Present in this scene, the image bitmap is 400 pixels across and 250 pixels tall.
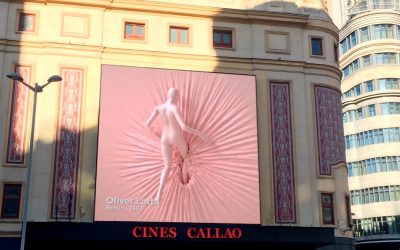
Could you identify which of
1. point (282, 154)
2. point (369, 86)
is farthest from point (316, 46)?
point (369, 86)

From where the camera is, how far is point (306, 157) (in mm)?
32719

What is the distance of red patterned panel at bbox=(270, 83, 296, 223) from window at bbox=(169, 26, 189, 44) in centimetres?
604

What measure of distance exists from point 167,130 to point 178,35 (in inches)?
246

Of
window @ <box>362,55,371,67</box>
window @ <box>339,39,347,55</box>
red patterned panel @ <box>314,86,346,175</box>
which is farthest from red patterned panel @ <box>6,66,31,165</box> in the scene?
window @ <box>339,39,347,55</box>

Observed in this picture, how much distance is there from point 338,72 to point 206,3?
32.3ft

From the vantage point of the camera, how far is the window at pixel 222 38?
3356 centimetres

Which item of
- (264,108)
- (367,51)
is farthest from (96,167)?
(367,51)

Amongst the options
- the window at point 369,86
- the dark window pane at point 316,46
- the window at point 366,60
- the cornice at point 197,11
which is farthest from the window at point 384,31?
the cornice at point 197,11

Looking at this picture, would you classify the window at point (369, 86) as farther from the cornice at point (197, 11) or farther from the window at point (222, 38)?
the window at point (222, 38)

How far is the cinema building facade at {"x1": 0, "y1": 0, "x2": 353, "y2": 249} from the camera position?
2933 centimetres

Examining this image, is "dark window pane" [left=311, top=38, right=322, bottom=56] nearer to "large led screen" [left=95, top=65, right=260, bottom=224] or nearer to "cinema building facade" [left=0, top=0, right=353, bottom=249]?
"cinema building facade" [left=0, top=0, right=353, bottom=249]

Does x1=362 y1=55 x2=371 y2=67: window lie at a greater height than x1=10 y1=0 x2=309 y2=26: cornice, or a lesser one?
greater

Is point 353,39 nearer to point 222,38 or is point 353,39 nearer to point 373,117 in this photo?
point 373,117

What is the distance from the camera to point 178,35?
109 feet
